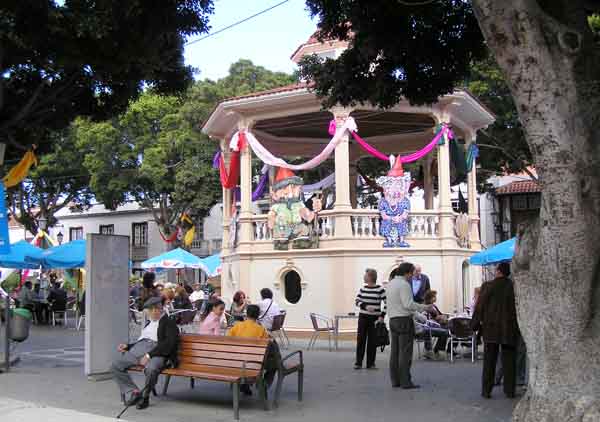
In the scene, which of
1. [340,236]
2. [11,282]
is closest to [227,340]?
[340,236]

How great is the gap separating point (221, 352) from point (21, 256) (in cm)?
1513

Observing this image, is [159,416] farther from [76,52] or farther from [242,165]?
[242,165]

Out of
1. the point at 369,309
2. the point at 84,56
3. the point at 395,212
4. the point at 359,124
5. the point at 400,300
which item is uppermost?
the point at 359,124

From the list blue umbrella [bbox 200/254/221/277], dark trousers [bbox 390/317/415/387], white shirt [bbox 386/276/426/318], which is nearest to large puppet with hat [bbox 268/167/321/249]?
blue umbrella [bbox 200/254/221/277]

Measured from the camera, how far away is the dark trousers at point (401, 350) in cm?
1062

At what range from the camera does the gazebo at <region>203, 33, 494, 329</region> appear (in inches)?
774

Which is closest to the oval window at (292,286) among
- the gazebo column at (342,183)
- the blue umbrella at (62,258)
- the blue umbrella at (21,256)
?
the gazebo column at (342,183)

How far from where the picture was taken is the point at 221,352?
30.3 feet

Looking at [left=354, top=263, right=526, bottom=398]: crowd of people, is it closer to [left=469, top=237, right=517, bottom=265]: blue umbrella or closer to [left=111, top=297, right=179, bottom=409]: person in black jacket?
[left=469, top=237, right=517, bottom=265]: blue umbrella

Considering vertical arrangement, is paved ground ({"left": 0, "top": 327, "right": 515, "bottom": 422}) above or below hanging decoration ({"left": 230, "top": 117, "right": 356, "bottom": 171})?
below

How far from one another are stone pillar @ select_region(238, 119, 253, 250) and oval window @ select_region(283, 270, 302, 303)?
60.4 inches

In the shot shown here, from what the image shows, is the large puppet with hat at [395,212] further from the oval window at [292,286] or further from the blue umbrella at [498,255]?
Answer: the blue umbrella at [498,255]

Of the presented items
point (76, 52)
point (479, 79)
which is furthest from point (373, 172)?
point (76, 52)

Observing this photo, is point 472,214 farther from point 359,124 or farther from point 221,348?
point 221,348
